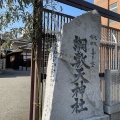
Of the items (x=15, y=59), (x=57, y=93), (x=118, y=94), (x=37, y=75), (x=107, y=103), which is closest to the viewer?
(x=57, y=93)

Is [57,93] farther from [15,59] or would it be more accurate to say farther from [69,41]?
[15,59]

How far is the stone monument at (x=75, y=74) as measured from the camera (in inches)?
130

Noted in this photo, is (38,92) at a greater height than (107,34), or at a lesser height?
lesser

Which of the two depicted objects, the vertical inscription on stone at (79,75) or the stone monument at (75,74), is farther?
the vertical inscription on stone at (79,75)

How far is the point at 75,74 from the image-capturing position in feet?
11.5

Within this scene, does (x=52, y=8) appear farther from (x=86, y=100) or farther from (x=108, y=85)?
(x=108, y=85)

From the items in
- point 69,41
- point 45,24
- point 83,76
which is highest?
point 45,24

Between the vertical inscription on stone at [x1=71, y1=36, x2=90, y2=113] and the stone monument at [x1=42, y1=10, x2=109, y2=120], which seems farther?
the vertical inscription on stone at [x1=71, y1=36, x2=90, y2=113]

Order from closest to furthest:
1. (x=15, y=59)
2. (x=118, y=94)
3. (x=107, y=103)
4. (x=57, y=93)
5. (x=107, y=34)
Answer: (x=57, y=93)
(x=107, y=103)
(x=118, y=94)
(x=107, y=34)
(x=15, y=59)

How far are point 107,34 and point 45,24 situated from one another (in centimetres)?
207

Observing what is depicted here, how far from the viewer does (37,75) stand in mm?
3498

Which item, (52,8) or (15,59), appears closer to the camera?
(52,8)

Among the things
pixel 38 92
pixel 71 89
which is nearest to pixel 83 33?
pixel 71 89

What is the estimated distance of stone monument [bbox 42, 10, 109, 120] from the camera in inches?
130
